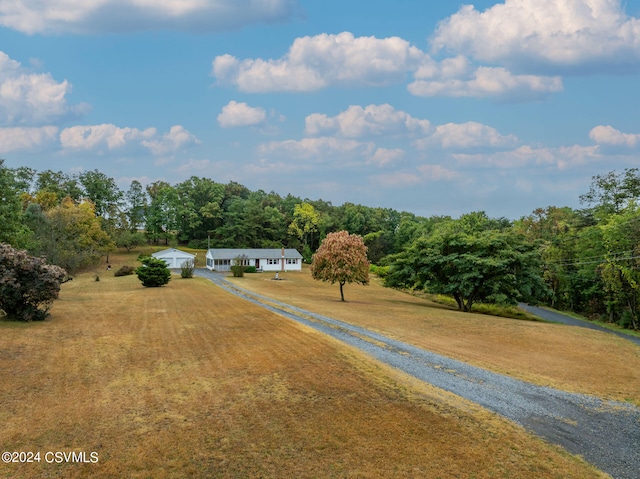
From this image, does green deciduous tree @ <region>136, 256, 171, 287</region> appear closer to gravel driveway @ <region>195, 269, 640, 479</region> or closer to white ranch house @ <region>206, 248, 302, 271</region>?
white ranch house @ <region>206, 248, 302, 271</region>

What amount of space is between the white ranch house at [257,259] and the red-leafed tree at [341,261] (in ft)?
117

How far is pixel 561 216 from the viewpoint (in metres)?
67.0

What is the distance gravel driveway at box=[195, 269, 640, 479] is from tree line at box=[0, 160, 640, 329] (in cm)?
1970

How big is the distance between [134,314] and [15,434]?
15.5m

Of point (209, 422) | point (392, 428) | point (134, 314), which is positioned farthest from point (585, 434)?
point (134, 314)

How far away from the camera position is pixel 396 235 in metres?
87.0

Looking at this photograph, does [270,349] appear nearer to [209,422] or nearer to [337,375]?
[337,375]

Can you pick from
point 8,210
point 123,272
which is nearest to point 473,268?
point 8,210

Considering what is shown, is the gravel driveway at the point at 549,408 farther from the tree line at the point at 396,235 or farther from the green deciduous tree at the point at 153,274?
the green deciduous tree at the point at 153,274

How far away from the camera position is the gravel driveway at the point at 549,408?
8172 millimetres

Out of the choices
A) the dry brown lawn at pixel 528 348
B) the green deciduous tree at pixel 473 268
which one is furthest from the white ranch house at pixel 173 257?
the dry brown lawn at pixel 528 348

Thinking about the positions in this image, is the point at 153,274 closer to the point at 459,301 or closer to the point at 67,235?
the point at 67,235

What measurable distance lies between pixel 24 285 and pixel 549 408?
20.5 meters

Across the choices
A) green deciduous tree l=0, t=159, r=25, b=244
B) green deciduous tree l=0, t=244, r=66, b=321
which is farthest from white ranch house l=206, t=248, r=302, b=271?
green deciduous tree l=0, t=244, r=66, b=321
